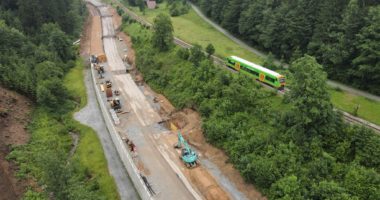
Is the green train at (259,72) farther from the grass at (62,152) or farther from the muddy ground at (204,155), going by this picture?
the grass at (62,152)

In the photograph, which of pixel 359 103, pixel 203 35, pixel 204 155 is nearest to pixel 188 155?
pixel 204 155

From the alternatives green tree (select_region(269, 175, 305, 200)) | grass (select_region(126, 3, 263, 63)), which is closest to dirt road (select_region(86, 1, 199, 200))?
green tree (select_region(269, 175, 305, 200))

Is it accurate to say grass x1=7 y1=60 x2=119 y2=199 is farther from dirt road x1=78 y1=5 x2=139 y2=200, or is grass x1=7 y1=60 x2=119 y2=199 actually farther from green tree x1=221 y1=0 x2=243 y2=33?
green tree x1=221 y1=0 x2=243 y2=33

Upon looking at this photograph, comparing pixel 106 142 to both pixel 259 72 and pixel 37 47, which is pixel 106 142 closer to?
pixel 259 72

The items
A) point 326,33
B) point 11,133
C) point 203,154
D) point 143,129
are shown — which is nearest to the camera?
point 203,154

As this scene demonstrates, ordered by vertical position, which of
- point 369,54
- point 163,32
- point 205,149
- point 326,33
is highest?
point 326,33

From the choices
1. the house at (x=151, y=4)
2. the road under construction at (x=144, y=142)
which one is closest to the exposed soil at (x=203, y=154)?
the road under construction at (x=144, y=142)
